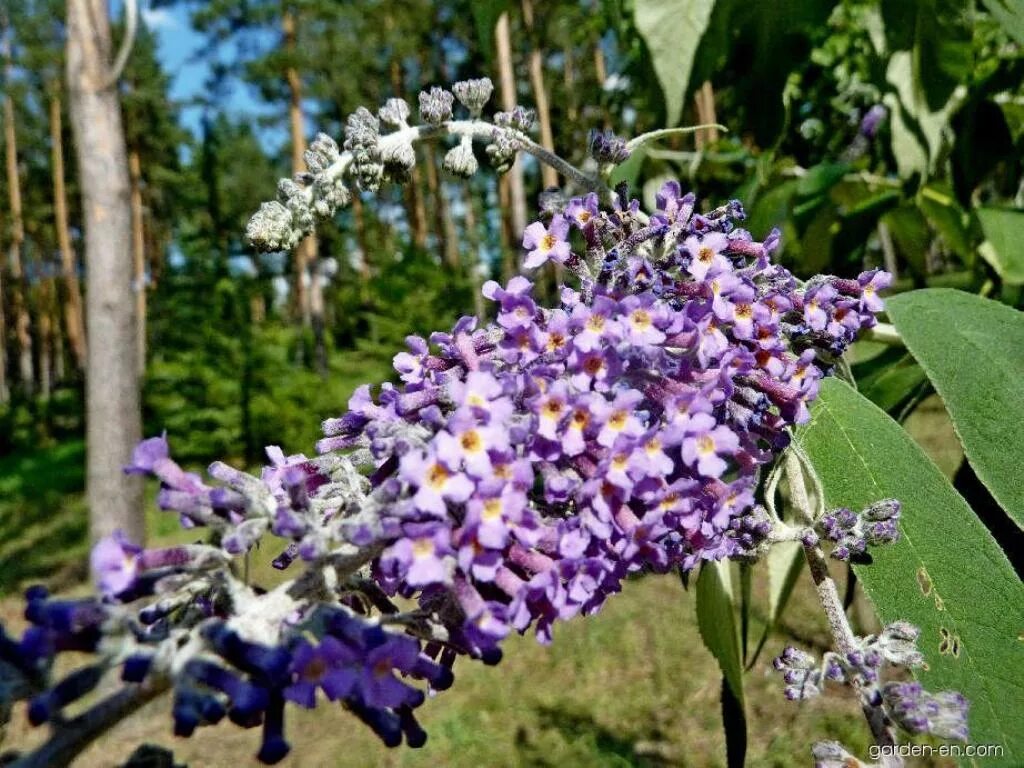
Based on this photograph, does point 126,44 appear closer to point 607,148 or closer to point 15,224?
point 607,148

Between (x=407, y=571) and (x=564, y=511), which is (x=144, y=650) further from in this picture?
(x=564, y=511)

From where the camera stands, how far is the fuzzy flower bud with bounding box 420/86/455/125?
1.02 metres

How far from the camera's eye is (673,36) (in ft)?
4.61

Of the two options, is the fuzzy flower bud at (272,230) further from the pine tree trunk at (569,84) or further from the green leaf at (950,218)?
the pine tree trunk at (569,84)

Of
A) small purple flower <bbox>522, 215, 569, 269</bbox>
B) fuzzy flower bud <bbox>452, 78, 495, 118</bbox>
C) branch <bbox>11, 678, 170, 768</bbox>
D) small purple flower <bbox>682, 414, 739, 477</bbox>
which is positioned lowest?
branch <bbox>11, 678, 170, 768</bbox>

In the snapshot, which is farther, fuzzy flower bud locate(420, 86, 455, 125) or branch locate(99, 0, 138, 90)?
branch locate(99, 0, 138, 90)

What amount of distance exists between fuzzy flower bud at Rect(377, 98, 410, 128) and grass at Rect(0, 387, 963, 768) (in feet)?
10.7

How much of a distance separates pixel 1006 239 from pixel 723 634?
3.32ft

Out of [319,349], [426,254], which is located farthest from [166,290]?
[426,254]

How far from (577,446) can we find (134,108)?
22868 millimetres

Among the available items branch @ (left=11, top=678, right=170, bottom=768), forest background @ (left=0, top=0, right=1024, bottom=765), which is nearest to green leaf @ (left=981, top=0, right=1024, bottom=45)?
forest background @ (left=0, top=0, right=1024, bottom=765)

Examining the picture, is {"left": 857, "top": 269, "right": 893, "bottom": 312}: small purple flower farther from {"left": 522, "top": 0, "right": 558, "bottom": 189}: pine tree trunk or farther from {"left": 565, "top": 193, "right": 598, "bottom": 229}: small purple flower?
{"left": 522, "top": 0, "right": 558, "bottom": 189}: pine tree trunk

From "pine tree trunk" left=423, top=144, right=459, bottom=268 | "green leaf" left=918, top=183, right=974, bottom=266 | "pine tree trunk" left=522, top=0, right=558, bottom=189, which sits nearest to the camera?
"green leaf" left=918, top=183, right=974, bottom=266

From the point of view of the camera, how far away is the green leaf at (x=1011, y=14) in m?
1.25
